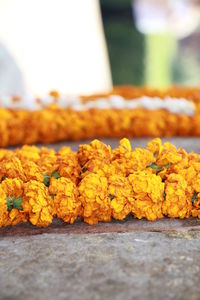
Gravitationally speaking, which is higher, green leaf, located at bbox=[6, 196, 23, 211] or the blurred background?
the blurred background

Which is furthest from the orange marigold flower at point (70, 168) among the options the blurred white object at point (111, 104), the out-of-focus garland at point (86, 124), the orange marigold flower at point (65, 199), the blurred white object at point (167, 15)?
the blurred white object at point (167, 15)

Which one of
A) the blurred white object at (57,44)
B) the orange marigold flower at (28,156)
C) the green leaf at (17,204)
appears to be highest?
the blurred white object at (57,44)

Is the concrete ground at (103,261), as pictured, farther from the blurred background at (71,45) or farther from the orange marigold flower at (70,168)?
the blurred background at (71,45)

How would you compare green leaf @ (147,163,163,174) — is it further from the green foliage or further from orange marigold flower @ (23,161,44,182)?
the green foliage

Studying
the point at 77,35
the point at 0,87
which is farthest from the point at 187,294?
the point at 77,35

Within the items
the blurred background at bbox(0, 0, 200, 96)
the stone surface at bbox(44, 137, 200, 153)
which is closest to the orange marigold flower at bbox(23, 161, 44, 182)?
the stone surface at bbox(44, 137, 200, 153)

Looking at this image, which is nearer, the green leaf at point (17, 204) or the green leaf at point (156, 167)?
the green leaf at point (17, 204)
